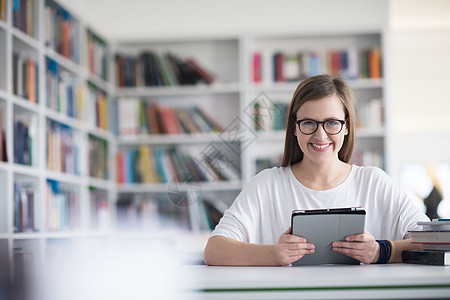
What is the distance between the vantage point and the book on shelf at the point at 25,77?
3.12 meters

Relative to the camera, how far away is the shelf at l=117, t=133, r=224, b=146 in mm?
4438

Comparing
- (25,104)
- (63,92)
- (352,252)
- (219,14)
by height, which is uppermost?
(219,14)

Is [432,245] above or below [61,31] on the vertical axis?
below

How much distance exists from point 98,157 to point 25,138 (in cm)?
111

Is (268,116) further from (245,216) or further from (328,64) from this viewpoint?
(245,216)

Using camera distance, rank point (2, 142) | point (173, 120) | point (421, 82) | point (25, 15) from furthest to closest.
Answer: point (421, 82) → point (173, 120) → point (25, 15) → point (2, 142)

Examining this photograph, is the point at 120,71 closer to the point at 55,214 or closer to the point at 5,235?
the point at 55,214

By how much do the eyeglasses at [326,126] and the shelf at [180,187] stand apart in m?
2.64

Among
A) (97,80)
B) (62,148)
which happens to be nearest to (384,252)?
(62,148)

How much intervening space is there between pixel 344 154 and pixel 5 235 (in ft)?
5.93

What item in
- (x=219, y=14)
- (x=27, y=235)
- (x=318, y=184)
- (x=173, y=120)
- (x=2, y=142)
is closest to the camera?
(x=318, y=184)

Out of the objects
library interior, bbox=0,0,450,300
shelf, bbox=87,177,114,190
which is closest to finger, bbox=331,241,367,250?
library interior, bbox=0,0,450,300

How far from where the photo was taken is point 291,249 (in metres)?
1.48

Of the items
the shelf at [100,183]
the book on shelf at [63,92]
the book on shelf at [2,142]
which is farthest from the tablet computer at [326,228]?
the shelf at [100,183]
